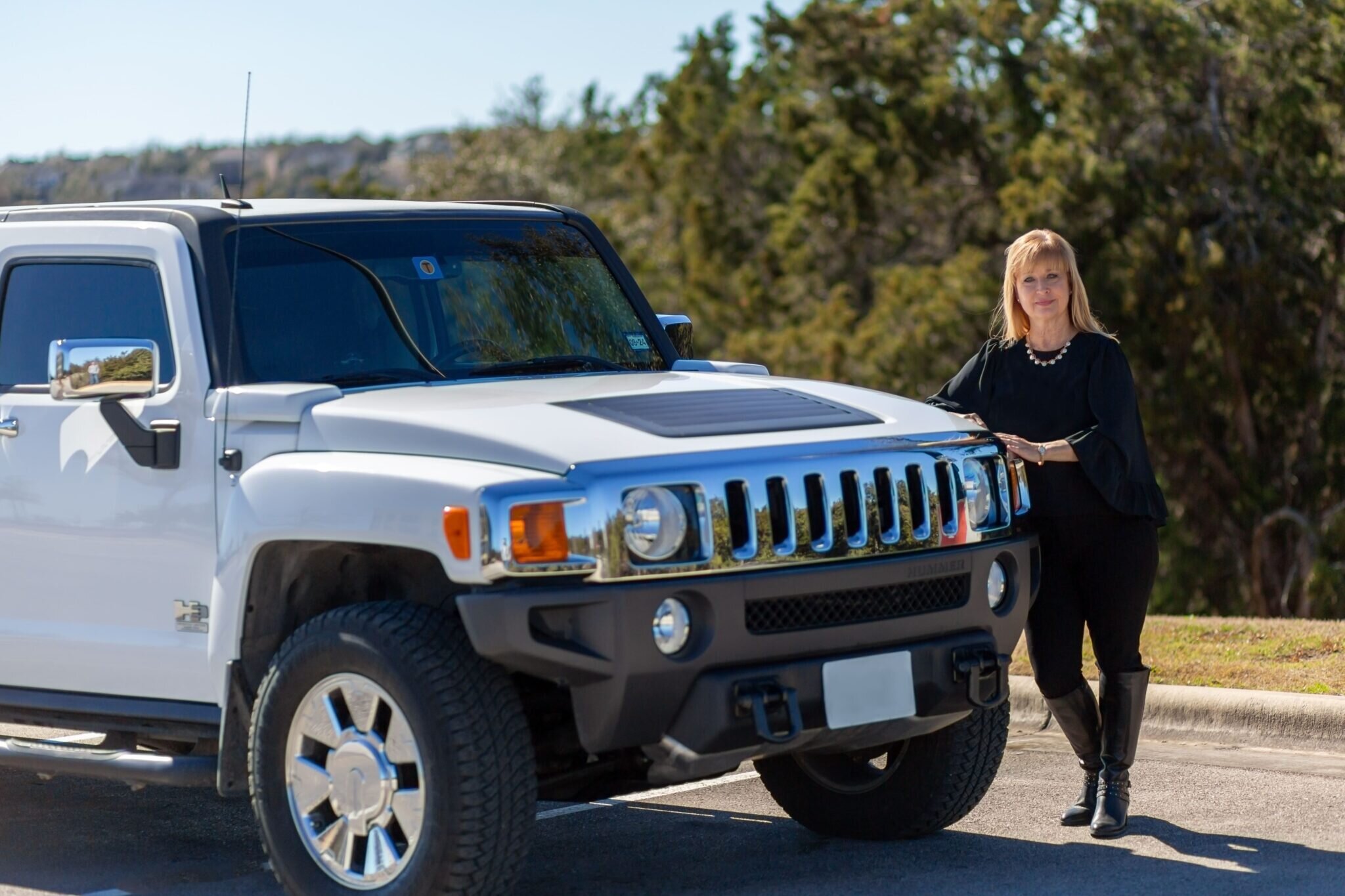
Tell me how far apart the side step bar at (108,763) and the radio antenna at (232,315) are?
789 mm

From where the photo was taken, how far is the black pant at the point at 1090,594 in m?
6.00

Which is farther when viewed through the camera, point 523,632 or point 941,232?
point 941,232

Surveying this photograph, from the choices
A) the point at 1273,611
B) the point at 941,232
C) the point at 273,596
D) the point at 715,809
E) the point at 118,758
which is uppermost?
the point at 941,232

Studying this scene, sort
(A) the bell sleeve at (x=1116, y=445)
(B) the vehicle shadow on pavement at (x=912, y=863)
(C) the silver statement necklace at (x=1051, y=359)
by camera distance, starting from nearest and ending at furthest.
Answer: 1. (B) the vehicle shadow on pavement at (x=912, y=863)
2. (A) the bell sleeve at (x=1116, y=445)
3. (C) the silver statement necklace at (x=1051, y=359)

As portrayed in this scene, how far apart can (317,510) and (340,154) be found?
83099 mm

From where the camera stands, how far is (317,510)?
4.78 meters

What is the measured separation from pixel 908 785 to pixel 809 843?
427 millimetres

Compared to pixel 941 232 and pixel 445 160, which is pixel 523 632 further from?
pixel 445 160

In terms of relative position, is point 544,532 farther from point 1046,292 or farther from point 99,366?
point 1046,292

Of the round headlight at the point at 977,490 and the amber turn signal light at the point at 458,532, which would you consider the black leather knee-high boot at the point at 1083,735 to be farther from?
the amber turn signal light at the point at 458,532

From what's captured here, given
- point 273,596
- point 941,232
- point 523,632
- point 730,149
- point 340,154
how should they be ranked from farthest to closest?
point 340,154, point 730,149, point 941,232, point 273,596, point 523,632

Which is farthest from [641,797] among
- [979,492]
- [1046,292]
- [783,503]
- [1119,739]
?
[783,503]

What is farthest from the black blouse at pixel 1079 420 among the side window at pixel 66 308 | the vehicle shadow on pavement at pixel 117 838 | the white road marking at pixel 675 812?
the vehicle shadow on pavement at pixel 117 838

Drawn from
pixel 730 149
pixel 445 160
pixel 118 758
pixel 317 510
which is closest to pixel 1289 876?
pixel 317 510
